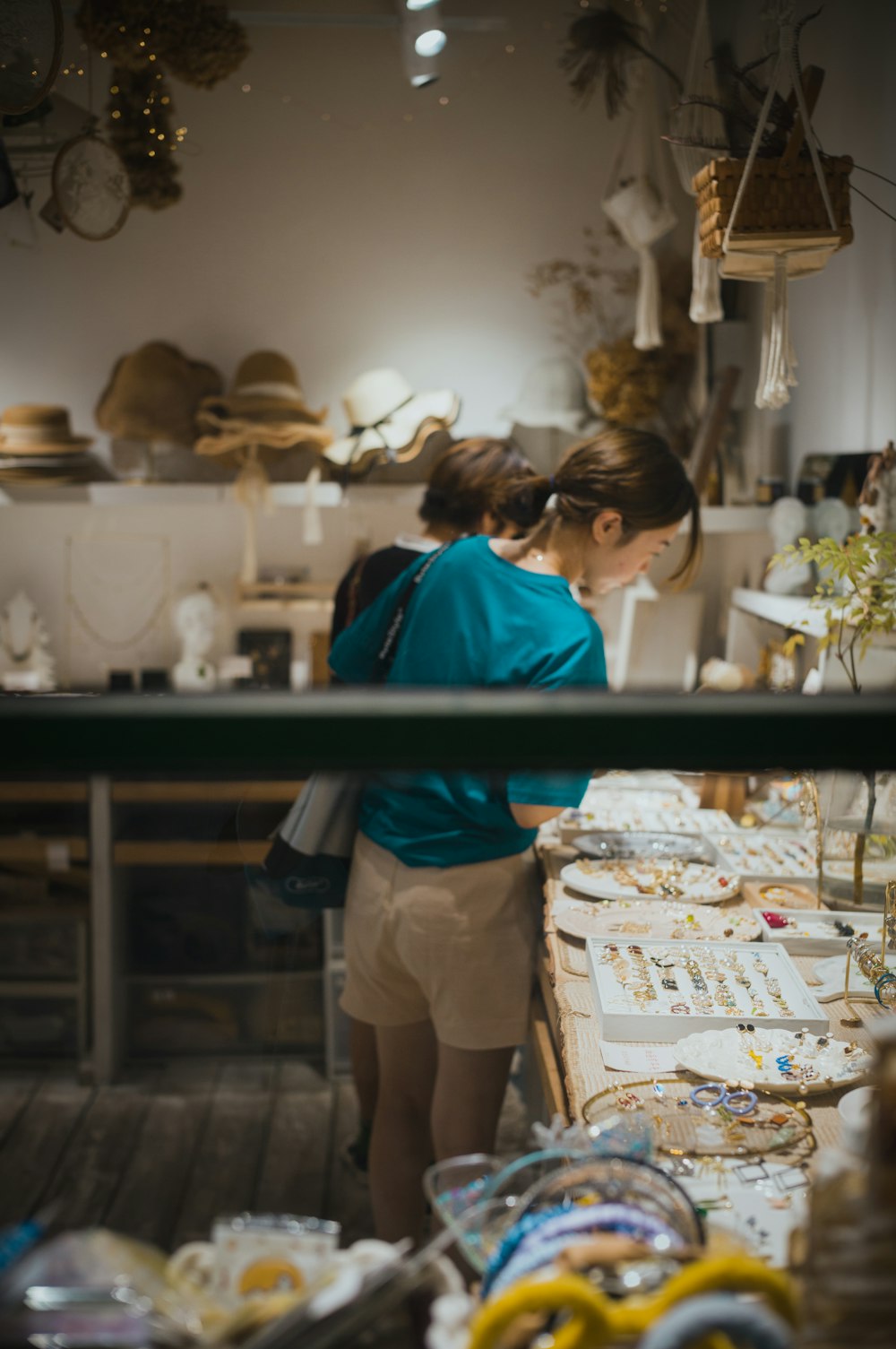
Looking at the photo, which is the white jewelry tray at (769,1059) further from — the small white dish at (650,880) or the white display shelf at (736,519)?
the white display shelf at (736,519)

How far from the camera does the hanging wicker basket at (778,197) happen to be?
1.88m

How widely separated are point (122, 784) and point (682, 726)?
11.0 ft

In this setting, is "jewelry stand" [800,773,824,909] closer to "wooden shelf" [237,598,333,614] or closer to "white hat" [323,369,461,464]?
"white hat" [323,369,461,464]

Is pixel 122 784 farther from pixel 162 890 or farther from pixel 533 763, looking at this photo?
pixel 533 763

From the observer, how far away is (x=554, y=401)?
400 centimetres

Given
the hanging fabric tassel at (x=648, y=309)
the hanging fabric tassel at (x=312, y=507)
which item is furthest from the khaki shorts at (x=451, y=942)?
the hanging fabric tassel at (x=312, y=507)

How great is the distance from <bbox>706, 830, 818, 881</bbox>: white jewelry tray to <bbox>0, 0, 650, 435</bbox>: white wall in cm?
215

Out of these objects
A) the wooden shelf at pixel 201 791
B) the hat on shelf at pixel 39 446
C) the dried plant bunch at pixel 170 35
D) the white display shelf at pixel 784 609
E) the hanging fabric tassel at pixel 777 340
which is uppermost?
the dried plant bunch at pixel 170 35

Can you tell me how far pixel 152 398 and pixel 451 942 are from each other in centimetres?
266

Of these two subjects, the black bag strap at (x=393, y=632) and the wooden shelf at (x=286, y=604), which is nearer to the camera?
the black bag strap at (x=393, y=632)

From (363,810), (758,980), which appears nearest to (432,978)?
(363,810)

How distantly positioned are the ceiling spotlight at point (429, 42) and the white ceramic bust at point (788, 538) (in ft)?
6.56

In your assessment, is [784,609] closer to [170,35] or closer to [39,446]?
[170,35]

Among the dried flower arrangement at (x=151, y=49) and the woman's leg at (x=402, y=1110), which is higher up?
the dried flower arrangement at (x=151, y=49)
